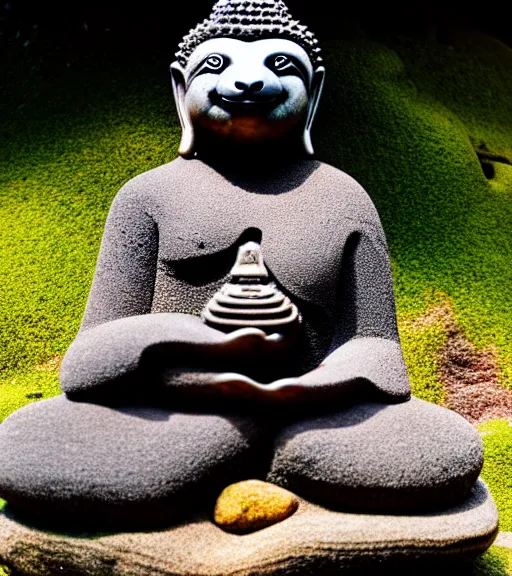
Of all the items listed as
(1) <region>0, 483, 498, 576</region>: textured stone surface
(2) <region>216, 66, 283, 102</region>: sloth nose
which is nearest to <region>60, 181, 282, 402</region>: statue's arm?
(1) <region>0, 483, 498, 576</region>: textured stone surface

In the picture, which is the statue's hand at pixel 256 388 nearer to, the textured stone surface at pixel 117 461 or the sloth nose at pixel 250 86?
the textured stone surface at pixel 117 461

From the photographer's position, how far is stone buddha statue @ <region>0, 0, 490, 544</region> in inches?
84.7

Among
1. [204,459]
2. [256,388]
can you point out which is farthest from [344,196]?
[204,459]

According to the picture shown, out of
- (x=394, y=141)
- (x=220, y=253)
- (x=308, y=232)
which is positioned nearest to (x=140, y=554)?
(x=220, y=253)

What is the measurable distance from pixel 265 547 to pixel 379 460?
0.38m

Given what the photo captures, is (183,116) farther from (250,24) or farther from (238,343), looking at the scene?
(238,343)

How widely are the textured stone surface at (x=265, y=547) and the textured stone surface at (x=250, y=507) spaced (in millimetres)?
25

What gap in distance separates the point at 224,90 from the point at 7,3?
9.73 feet

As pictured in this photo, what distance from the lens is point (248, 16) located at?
2.67 metres

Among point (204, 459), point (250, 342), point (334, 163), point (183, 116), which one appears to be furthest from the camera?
point (334, 163)

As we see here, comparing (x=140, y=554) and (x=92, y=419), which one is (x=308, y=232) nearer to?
(x=92, y=419)

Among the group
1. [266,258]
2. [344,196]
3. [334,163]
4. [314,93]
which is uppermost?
[314,93]

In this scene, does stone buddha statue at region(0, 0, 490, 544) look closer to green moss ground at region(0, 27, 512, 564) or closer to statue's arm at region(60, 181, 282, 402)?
statue's arm at region(60, 181, 282, 402)

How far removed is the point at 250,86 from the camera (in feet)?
8.23
